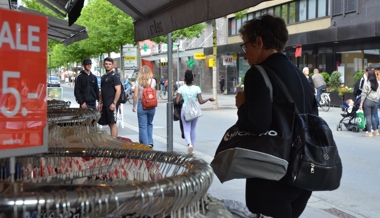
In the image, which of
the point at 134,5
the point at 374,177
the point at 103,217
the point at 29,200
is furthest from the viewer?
the point at 374,177

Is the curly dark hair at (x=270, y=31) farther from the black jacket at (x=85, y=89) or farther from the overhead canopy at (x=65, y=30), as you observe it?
the black jacket at (x=85, y=89)

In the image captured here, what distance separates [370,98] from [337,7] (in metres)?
18.3

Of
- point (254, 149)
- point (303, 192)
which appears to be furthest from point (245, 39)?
point (303, 192)

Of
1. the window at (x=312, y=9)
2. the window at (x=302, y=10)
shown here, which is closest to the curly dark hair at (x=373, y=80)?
the window at (x=312, y=9)

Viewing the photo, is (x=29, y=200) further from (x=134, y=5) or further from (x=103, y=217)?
(x=134, y=5)

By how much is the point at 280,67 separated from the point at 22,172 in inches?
62.0

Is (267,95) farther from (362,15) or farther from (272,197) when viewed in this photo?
(362,15)

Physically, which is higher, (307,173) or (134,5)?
(134,5)

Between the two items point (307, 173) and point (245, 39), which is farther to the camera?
point (245, 39)

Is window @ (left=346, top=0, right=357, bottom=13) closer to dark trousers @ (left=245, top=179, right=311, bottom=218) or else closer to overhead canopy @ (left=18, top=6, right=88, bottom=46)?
overhead canopy @ (left=18, top=6, right=88, bottom=46)

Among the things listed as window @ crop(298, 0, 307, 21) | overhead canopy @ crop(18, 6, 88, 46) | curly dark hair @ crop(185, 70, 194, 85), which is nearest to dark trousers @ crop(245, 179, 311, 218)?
curly dark hair @ crop(185, 70, 194, 85)

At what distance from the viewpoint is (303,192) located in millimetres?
2967

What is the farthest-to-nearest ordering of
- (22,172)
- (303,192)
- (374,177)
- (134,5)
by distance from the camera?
(374,177)
(134,5)
(303,192)
(22,172)

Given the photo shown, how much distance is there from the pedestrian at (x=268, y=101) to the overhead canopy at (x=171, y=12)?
0.80 ft
